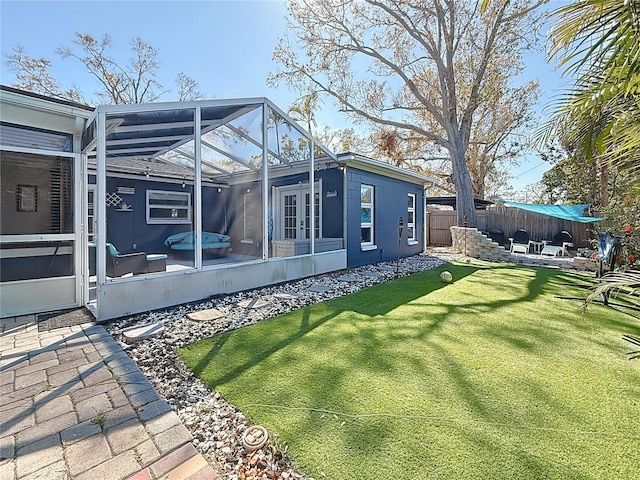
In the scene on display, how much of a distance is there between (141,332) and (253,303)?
5.68ft

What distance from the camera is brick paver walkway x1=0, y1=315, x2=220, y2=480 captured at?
1.72m

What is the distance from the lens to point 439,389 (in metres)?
2.56

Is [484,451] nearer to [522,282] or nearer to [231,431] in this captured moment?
[231,431]

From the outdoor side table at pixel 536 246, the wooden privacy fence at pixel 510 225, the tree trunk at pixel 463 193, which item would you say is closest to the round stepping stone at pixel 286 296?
the tree trunk at pixel 463 193

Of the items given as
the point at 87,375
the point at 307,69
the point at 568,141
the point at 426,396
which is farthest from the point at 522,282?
the point at 307,69

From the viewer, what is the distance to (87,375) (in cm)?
273

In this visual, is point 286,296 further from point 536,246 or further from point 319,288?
point 536,246

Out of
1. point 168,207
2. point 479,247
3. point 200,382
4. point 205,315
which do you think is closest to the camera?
point 200,382

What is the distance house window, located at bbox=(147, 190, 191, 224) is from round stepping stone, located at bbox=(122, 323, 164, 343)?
19.8 feet

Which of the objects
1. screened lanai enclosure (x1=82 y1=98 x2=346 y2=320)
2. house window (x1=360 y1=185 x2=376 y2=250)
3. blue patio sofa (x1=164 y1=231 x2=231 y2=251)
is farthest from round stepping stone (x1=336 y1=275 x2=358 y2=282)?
blue patio sofa (x1=164 y1=231 x2=231 y2=251)

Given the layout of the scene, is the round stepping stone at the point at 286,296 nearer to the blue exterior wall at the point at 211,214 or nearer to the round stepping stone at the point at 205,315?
the round stepping stone at the point at 205,315

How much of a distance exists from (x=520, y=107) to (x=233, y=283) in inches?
748

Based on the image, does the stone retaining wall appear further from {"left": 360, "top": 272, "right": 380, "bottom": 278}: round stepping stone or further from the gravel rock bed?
the gravel rock bed

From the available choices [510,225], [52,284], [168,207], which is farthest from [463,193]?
[52,284]
